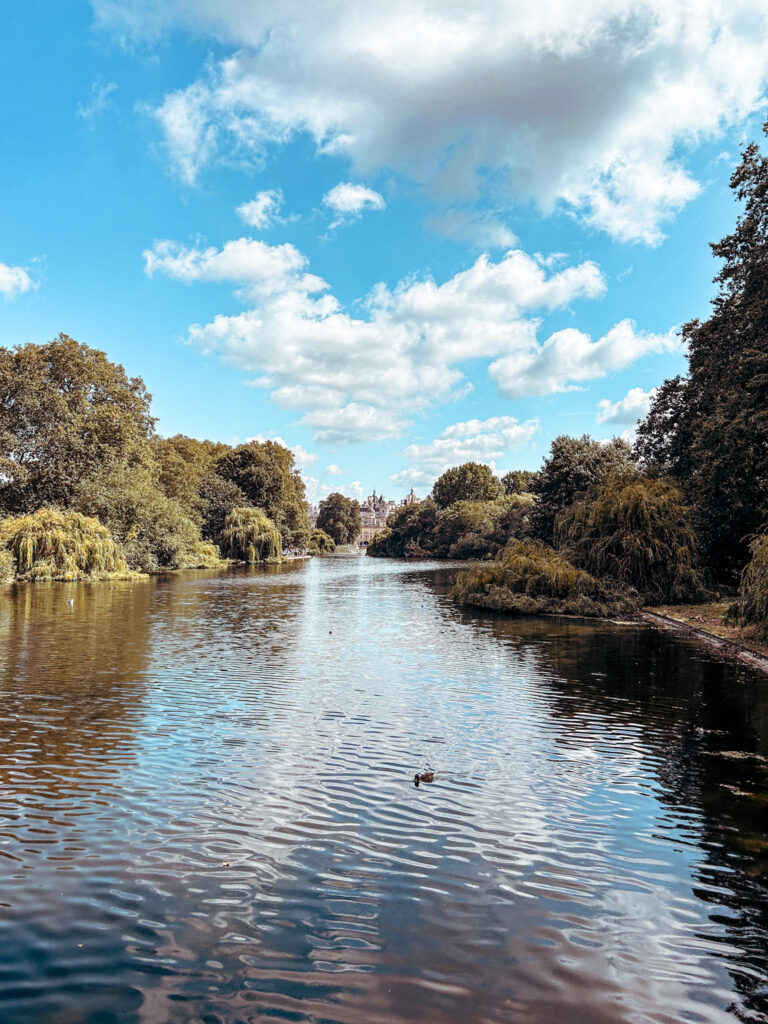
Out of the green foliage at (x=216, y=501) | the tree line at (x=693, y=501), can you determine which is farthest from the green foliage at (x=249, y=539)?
the tree line at (x=693, y=501)

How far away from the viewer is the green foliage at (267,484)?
90375 mm

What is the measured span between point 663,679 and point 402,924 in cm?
1215

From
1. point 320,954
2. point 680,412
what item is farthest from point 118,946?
point 680,412

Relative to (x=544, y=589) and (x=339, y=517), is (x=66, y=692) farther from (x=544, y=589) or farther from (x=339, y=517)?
(x=339, y=517)

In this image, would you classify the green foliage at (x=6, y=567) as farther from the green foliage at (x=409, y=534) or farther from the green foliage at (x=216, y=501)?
the green foliage at (x=409, y=534)

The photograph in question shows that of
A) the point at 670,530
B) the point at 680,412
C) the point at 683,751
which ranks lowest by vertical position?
the point at 683,751

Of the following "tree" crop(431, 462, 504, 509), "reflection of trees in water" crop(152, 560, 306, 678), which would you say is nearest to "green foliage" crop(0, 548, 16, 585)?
"reflection of trees in water" crop(152, 560, 306, 678)

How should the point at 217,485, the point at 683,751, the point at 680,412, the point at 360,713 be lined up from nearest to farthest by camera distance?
the point at 683,751 < the point at 360,713 < the point at 680,412 < the point at 217,485

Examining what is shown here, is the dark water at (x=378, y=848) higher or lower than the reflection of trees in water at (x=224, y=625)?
lower

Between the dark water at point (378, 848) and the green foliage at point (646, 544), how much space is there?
14.5 metres

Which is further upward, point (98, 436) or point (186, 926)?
point (98, 436)

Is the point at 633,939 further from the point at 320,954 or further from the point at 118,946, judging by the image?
the point at 118,946

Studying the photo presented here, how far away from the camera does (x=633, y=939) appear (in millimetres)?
5102

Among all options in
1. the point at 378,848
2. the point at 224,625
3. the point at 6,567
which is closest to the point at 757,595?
the point at 378,848
